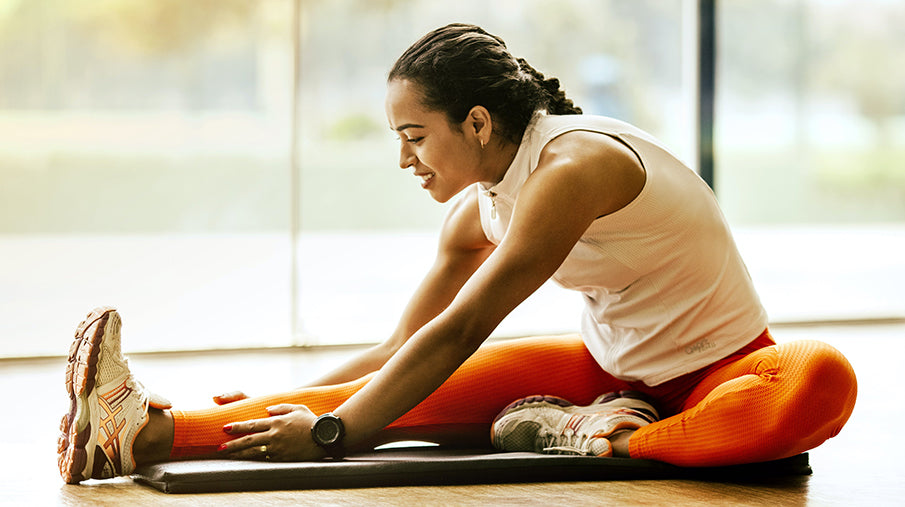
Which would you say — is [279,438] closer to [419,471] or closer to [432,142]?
[419,471]

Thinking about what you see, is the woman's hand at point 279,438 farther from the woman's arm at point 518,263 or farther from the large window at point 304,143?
the large window at point 304,143

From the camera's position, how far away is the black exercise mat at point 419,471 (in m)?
1.55

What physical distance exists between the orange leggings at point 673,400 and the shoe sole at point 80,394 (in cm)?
16

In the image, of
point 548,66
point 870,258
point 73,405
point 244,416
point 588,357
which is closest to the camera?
point 73,405

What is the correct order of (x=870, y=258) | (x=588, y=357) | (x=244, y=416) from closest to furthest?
(x=244, y=416) → (x=588, y=357) → (x=870, y=258)

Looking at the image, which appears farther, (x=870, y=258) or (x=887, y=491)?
(x=870, y=258)

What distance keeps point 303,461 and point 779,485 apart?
786mm

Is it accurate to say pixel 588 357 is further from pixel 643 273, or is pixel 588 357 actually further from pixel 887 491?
pixel 887 491

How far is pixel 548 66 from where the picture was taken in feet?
13.6

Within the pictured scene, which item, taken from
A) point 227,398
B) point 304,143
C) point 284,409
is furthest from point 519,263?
point 304,143

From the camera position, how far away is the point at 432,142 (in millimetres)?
1629

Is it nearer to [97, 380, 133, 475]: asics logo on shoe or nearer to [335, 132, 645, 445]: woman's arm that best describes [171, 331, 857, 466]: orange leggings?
[97, 380, 133, 475]: asics logo on shoe

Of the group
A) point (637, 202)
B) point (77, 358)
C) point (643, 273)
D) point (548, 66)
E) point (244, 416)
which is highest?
point (548, 66)

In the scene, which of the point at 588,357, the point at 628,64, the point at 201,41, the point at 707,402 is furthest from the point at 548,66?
the point at 707,402
